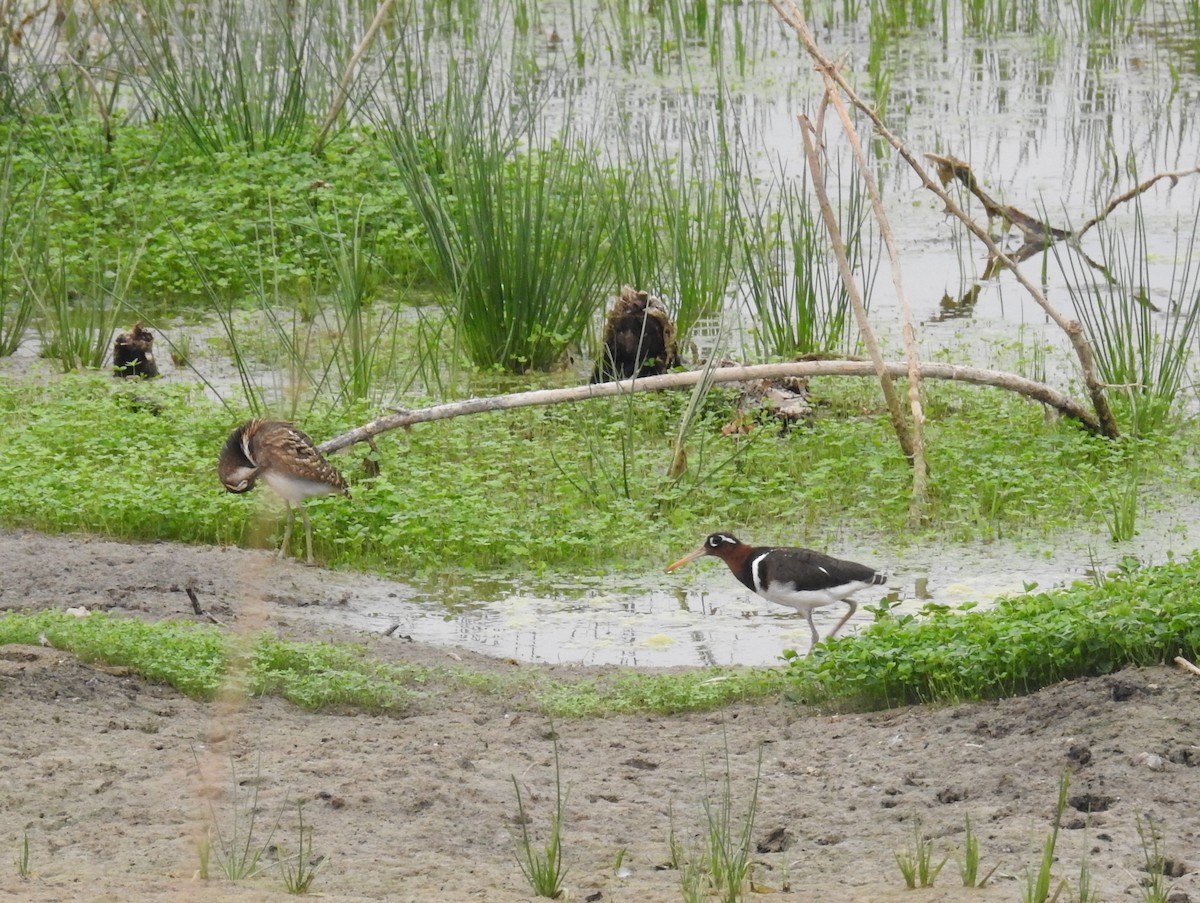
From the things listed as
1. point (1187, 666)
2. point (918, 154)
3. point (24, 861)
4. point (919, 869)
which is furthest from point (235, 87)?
point (919, 869)

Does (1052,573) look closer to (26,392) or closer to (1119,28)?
(26,392)

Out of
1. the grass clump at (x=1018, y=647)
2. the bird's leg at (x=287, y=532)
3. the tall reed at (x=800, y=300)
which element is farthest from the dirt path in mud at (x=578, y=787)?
the tall reed at (x=800, y=300)

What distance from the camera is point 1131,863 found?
3717 millimetres

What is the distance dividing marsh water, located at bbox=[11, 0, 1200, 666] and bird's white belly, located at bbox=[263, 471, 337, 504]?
566mm

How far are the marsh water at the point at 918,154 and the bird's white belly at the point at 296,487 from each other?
57cm

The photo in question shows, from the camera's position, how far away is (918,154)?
1316cm

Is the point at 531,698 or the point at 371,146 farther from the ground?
the point at 371,146

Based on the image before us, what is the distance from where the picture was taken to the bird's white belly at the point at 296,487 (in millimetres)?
6816

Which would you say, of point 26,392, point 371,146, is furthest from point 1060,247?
point 26,392

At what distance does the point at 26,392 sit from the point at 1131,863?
7109 millimetres

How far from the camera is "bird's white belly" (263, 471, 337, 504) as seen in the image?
22.4ft

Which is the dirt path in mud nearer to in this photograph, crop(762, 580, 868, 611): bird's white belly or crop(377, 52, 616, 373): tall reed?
crop(762, 580, 868, 611): bird's white belly

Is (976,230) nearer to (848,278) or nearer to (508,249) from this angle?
(848,278)

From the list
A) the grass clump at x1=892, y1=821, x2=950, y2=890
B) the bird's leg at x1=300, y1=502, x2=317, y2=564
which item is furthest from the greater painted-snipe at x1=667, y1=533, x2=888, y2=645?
the grass clump at x1=892, y1=821, x2=950, y2=890
